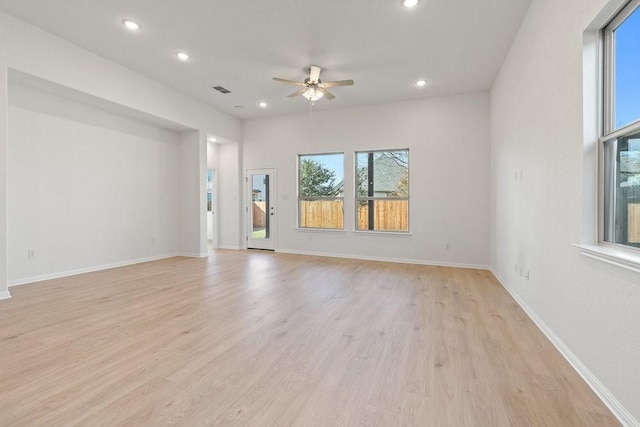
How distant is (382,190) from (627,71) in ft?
15.3

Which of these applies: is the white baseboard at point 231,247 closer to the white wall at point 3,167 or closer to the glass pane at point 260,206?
the glass pane at point 260,206

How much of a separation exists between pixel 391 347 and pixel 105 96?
5.30m

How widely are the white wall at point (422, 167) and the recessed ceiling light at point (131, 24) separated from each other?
3.74 metres

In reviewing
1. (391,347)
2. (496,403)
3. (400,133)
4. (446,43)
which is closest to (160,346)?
(391,347)

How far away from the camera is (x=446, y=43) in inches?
156

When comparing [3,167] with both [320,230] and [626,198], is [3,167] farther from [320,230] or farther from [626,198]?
[626,198]

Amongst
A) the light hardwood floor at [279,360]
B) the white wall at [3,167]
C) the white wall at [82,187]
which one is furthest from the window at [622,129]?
the white wall at [82,187]

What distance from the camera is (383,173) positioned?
253 inches

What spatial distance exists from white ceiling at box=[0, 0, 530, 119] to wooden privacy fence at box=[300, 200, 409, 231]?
7.60ft

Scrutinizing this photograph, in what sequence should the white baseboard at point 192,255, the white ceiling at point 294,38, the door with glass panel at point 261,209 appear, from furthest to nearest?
the door with glass panel at point 261,209 → the white baseboard at point 192,255 → the white ceiling at point 294,38

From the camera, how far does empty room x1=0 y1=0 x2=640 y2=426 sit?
1.76 metres

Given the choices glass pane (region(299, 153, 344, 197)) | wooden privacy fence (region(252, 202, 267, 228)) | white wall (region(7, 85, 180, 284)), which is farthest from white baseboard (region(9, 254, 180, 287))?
glass pane (region(299, 153, 344, 197))

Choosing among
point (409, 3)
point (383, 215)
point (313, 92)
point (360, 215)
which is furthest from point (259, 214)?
point (409, 3)

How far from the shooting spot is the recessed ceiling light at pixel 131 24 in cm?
360
